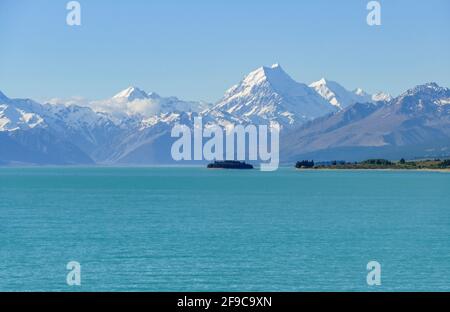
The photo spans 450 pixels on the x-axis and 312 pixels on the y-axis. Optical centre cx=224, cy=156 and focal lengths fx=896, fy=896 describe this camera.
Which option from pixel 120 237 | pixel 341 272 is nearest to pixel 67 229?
pixel 120 237

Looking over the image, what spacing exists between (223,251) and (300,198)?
92198 millimetres


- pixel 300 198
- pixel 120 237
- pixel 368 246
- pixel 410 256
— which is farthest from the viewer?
pixel 300 198

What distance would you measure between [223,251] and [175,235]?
1426 cm

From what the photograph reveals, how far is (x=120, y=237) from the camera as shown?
9031cm

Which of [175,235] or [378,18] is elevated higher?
[378,18]

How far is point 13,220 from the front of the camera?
114188 mm

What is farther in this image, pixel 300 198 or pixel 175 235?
pixel 300 198

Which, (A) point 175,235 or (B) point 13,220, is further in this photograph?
(B) point 13,220

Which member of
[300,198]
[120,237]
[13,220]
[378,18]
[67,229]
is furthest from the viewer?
[300,198]

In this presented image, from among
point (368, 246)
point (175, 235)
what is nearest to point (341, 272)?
point (368, 246)

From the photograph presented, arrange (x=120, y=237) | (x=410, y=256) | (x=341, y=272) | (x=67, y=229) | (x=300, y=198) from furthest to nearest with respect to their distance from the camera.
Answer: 1. (x=300, y=198)
2. (x=67, y=229)
3. (x=120, y=237)
4. (x=410, y=256)
5. (x=341, y=272)

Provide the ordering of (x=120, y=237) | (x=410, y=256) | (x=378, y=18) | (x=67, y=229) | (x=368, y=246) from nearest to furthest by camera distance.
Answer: (x=378, y=18) → (x=410, y=256) → (x=368, y=246) → (x=120, y=237) → (x=67, y=229)

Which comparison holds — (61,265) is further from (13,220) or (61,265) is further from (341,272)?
(13,220)
